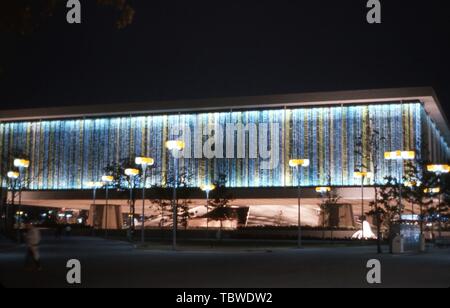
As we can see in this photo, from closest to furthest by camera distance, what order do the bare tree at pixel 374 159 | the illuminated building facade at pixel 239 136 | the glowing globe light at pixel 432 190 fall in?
1. the bare tree at pixel 374 159
2. the glowing globe light at pixel 432 190
3. the illuminated building facade at pixel 239 136

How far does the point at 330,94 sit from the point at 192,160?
20.3m

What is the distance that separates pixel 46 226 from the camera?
85000mm

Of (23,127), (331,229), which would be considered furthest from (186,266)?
(23,127)

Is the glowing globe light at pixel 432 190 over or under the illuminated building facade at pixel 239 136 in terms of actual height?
under

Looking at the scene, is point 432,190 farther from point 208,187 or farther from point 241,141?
point 241,141

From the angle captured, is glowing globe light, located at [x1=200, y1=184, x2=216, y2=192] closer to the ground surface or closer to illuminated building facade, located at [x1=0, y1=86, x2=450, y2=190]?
illuminated building facade, located at [x1=0, y1=86, x2=450, y2=190]

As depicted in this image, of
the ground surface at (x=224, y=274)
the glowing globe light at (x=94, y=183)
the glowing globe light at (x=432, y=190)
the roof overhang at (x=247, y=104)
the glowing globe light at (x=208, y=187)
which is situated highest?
the roof overhang at (x=247, y=104)

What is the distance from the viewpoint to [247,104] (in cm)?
8462

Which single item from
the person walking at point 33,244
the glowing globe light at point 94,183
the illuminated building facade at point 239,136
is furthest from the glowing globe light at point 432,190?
the glowing globe light at point 94,183

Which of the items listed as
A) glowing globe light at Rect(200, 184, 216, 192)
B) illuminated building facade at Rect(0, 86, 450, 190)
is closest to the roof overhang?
illuminated building facade at Rect(0, 86, 450, 190)

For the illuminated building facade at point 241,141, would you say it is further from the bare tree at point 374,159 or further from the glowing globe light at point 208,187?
the glowing globe light at point 208,187

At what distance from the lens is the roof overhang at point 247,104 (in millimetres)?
77938

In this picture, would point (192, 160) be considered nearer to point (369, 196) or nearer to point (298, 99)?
point (298, 99)

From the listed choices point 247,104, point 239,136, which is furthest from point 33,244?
point 239,136
